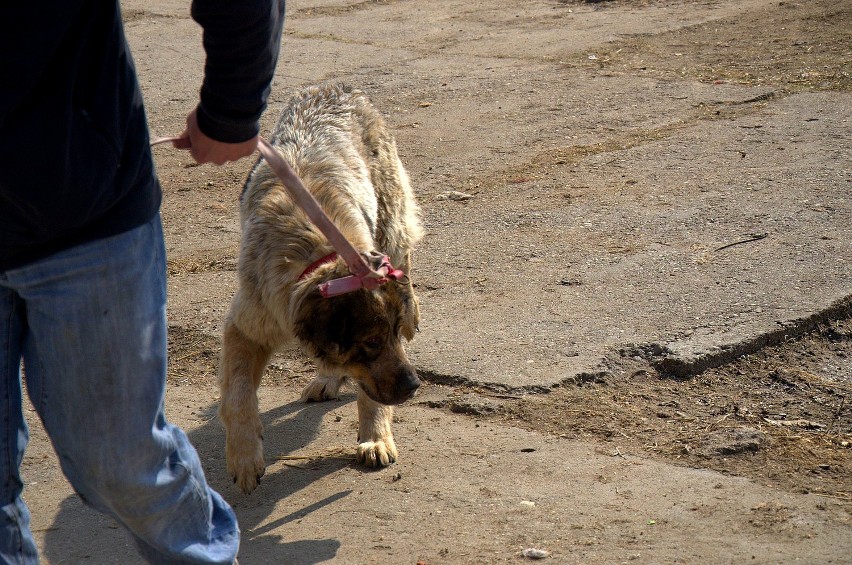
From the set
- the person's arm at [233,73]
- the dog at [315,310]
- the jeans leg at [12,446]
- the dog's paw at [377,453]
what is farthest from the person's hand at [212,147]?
the dog's paw at [377,453]

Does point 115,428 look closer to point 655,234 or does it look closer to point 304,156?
point 304,156

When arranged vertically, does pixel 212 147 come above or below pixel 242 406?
above

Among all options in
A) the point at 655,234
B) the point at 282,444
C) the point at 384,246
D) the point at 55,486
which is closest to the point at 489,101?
the point at 655,234

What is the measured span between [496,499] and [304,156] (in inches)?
78.5

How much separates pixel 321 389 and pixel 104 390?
278 cm

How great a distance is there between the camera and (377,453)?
178 inches

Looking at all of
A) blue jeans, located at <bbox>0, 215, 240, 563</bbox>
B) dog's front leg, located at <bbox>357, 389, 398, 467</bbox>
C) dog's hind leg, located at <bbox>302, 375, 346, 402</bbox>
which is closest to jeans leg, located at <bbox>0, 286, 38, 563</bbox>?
blue jeans, located at <bbox>0, 215, 240, 563</bbox>

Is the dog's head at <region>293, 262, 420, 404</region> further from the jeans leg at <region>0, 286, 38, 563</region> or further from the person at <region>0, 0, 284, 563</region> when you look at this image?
the jeans leg at <region>0, 286, 38, 563</region>

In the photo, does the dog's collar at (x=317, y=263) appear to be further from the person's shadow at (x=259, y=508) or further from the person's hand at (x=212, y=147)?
the person's hand at (x=212, y=147)

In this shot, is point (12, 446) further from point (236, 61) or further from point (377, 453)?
point (377, 453)

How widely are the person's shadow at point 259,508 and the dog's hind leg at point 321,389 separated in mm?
46

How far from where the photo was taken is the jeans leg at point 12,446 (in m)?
2.56

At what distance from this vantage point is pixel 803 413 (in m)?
4.69

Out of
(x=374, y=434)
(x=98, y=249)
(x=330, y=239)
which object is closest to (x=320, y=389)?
(x=374, y=434)
